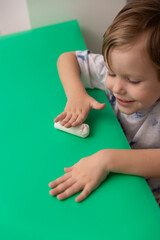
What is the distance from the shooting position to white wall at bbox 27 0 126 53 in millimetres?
1064

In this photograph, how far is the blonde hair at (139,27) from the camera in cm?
56

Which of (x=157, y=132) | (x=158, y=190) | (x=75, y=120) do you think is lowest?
(x=158, y=190)

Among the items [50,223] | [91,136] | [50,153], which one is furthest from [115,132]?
[50,223]

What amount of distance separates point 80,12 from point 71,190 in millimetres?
787

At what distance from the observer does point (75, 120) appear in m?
0.71

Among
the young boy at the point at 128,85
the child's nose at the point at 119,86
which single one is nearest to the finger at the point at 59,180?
the young boy at the point at 128,85

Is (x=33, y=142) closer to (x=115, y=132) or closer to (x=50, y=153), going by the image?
(x=50, y=153)

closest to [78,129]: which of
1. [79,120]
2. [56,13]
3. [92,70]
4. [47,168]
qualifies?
[79,120]

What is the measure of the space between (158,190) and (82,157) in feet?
1.06

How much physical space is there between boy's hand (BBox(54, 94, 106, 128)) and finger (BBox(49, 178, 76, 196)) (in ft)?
0.49

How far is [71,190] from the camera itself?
1.90ft

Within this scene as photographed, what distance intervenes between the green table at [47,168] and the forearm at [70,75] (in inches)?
1.3

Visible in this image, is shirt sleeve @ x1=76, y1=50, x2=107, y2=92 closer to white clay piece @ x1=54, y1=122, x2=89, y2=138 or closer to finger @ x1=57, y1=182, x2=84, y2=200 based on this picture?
white clay piece @ x1=54, y1=122, x2=89, y2=138

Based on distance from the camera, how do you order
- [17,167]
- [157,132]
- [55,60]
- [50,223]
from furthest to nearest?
[55,60] < [157,132] < [17,167] < [50,223]
